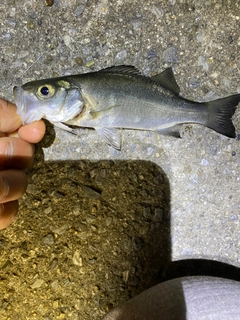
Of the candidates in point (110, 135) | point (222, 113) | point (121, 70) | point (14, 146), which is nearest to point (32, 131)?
point (14, 146)

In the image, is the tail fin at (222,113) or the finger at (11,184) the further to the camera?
the tail fin at (222,113)

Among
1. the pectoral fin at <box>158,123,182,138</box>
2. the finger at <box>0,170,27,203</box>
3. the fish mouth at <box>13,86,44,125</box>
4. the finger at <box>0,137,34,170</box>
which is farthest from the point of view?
the pectoral fin at <box>158,123,182,138</box>

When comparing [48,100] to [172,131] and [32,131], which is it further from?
[172,131]

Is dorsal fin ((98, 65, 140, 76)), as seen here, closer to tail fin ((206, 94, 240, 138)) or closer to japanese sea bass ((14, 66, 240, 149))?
japanese sea bass ((14, 66, 240, 149))

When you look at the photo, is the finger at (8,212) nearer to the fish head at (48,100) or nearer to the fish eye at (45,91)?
the fish head at (48,100)

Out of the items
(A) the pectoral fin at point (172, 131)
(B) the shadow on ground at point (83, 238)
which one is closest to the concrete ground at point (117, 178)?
(B) the shadow on ground at point (83, 238)

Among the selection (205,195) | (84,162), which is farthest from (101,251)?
(205,195)

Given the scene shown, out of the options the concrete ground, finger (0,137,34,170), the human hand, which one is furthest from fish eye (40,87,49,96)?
the concrete ground
